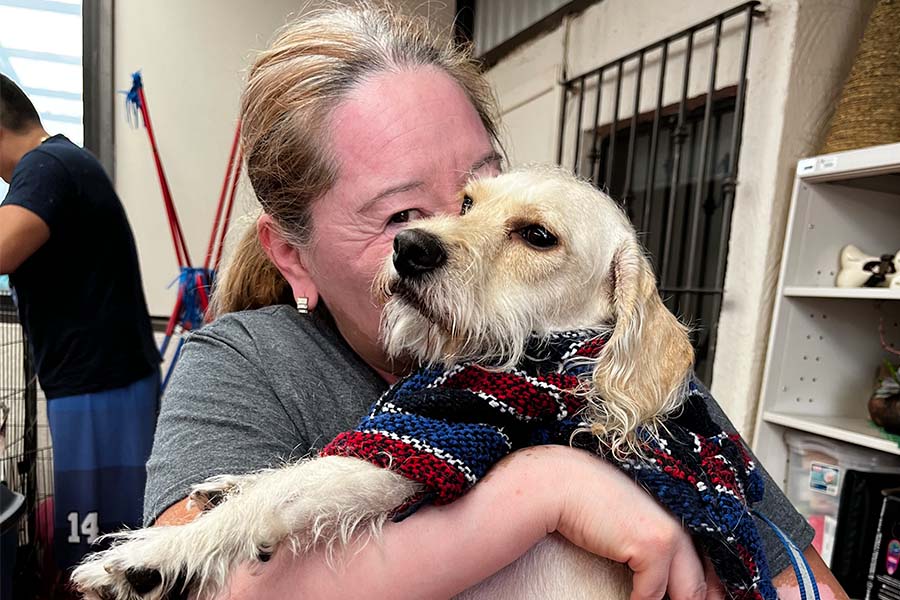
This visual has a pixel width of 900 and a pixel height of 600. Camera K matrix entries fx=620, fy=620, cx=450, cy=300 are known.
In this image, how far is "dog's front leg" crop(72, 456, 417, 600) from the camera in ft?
2.13

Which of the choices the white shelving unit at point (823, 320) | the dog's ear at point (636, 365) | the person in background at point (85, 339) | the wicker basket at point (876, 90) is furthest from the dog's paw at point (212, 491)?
the wicker basket at point (876, 90)

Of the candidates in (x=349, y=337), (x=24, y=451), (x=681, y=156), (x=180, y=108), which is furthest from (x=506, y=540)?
(x=180, y=108)

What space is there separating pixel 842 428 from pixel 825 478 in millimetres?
176

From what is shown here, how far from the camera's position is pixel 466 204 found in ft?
3.35

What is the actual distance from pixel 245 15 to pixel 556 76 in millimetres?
2024

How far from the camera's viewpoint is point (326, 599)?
0.66 meters

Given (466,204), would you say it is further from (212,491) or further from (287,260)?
(212,491)

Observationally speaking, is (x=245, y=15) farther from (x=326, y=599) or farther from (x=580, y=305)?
(x=326, y=599)

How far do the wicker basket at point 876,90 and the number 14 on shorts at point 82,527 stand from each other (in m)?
2.67

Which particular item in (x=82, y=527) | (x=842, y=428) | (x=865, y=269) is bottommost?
(x=82, y=527)

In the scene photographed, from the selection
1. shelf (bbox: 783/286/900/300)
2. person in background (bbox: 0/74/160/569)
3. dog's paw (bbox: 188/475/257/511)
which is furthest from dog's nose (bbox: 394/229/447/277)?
shelf (bbox: 783/286/900/300)

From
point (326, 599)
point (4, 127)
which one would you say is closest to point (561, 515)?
point (326, 599)

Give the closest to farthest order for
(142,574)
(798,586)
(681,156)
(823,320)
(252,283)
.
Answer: (142,574), (798,586), (252,283), (823,320), (681,156)

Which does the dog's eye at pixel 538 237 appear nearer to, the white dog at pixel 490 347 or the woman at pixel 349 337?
the white dog at pixel 490 347
